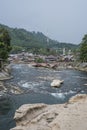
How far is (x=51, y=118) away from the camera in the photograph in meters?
23.8

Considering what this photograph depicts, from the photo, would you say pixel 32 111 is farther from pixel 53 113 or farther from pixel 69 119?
pixel 69 119

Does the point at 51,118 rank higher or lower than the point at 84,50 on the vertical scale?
lower

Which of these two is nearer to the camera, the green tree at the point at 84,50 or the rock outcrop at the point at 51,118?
the rock outcrop at the point at 51,118

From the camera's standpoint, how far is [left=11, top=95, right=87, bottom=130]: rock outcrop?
2116 centimetres

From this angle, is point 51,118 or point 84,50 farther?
point 84,50

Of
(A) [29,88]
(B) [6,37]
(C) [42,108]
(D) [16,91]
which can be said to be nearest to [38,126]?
(C) [42,108]

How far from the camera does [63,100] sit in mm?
38969

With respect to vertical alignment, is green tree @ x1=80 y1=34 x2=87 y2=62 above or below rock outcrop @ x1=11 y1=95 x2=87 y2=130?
above

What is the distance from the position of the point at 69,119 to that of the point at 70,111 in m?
2.58

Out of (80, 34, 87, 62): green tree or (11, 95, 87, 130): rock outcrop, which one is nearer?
(11, 95, 87, 130): rock outcrop

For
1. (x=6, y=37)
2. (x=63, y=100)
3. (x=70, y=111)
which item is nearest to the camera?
(x=70, y=111)

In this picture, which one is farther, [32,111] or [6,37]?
[6,37]

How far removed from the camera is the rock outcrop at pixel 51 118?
21.2 metres

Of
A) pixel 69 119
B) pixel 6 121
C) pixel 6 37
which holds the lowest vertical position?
pixel 6 121
